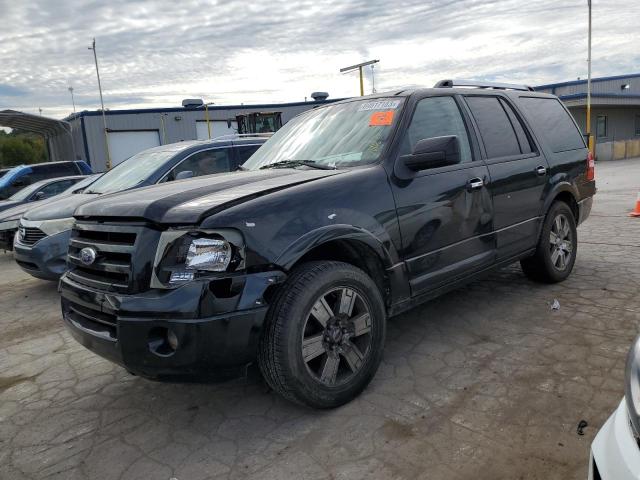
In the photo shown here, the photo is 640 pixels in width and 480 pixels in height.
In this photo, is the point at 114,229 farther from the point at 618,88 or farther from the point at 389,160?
the point at 618,88

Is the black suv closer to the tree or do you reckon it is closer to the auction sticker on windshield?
the auction sticker on windshield

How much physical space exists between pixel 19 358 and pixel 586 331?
4.58 m

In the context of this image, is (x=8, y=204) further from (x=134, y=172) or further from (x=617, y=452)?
(x=617, y=452)

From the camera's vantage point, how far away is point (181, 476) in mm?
2496

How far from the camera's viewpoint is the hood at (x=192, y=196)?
104 inches

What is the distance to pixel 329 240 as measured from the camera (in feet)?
9.33

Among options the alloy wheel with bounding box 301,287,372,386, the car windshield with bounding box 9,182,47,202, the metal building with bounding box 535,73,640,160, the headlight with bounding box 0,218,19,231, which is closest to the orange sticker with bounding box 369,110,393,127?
the alloy wheel with bounding box 301,287,372,386

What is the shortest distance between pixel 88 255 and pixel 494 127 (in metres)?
3.28

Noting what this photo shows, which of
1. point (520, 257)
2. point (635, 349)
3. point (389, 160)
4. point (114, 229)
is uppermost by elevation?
point (389, 160)

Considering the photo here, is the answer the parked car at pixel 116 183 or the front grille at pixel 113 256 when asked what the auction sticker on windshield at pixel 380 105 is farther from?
the parked car at pixel 116 183

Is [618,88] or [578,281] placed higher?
[618,88]

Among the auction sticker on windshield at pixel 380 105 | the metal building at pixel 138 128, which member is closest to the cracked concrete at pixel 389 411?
the auction sticker on windshield at pixel 380 105

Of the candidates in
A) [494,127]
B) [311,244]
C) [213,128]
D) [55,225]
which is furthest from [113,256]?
[213,128]

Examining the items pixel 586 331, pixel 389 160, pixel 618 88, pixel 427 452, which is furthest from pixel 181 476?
pixel 618 88
